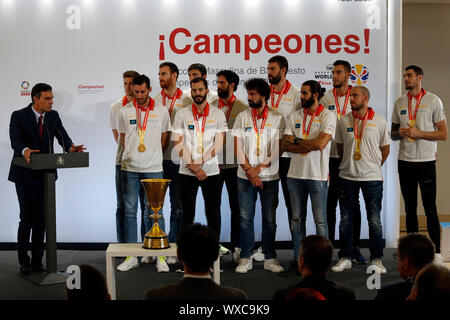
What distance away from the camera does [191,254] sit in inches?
89.4

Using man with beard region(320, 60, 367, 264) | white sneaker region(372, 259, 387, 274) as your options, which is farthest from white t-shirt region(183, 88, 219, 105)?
white sneaker region(372, 259, 387, 274)

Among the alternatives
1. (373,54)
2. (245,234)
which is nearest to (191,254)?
(245,234)

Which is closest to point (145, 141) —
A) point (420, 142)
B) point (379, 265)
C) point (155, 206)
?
point (155, 206)

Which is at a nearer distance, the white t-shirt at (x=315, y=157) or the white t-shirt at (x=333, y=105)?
the white t-shirt at (x=315, y=157)

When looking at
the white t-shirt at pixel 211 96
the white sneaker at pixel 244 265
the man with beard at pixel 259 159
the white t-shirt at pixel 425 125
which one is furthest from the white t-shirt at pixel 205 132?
the white t-shirt at pixel 425 125

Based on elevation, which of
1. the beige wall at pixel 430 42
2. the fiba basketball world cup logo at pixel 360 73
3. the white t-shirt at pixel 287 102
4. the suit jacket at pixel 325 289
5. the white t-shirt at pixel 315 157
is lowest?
the suit jacket at pixel 325 289

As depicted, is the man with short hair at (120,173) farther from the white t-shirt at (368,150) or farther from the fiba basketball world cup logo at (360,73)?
the fiba basketball world cup logo at (360,73)

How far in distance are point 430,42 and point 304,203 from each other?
3667mm

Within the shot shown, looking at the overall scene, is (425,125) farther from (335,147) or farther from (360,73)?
(360,73)

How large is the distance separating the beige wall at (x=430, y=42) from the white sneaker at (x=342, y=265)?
131 inches

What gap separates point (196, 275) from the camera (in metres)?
2.22

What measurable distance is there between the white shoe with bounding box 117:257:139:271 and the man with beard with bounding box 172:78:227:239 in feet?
1.78

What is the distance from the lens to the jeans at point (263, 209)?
477cm

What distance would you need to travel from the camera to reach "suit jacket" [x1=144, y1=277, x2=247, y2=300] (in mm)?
2117
